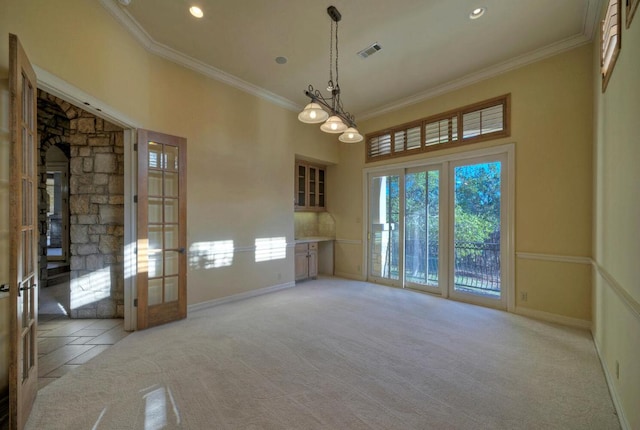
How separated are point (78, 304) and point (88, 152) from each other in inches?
81.5

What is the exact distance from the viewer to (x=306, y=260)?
587 centimetres

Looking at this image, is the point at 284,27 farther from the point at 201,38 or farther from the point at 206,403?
the point at 206,403

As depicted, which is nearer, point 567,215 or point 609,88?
point 609,88

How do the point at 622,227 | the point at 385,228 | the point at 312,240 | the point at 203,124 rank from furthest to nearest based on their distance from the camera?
Answer: the point at 312,240 → the point at 385,228 → the point at 203,124 → the point at 622,227

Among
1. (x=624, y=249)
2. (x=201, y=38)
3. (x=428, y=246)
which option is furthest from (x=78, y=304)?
(x=624, y=249)

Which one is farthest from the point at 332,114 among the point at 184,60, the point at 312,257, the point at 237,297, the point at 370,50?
the point at 312,257

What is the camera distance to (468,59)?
3881 mm

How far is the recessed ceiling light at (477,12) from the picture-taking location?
9.56 ft

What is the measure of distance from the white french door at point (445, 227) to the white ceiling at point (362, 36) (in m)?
1.40

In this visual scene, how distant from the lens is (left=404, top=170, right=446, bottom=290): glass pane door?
4.88 metres

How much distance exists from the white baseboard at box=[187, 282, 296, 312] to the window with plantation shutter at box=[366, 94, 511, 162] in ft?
10.5

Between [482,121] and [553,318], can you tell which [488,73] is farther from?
[553,318]

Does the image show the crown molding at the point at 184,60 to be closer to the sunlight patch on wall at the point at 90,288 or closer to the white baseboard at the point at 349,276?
the sunlight patch on wall at the point at 90,288

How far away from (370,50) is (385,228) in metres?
3.25
